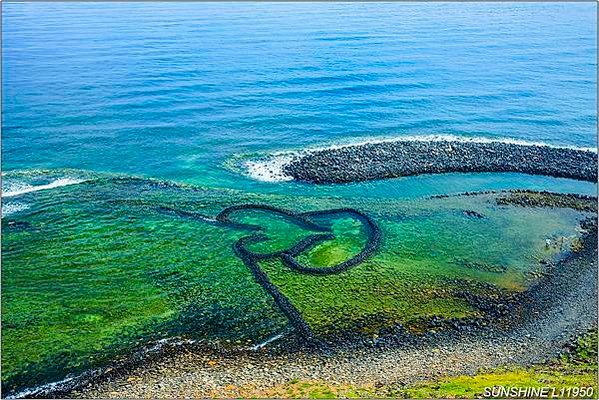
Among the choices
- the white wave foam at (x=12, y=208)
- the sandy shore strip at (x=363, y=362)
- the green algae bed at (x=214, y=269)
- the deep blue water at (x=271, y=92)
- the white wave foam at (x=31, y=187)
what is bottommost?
the sandy shore strip at (x=363, y=362)

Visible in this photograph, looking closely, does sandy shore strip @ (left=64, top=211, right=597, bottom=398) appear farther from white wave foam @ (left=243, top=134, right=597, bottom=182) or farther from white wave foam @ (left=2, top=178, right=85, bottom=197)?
white wave foam @ (left=2, top=178, right=85, bottom=197)

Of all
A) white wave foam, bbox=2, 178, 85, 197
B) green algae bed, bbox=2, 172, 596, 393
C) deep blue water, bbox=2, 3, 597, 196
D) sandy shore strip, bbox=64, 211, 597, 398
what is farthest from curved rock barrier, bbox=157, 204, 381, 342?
white wave foam, bbox=2, 178, 85, 197

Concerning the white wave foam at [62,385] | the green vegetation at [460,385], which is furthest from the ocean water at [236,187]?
the green vegetation at [460,385]

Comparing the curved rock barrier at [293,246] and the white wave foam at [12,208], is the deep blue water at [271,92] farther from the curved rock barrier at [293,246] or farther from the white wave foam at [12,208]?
the white wave foam at [12,208]

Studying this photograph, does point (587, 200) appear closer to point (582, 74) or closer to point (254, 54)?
point (582, 74)

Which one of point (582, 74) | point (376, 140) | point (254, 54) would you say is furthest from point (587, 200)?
point (254, 54)

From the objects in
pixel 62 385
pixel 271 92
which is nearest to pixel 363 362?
pixel 62 385
